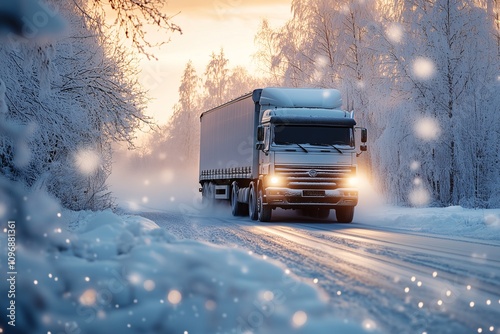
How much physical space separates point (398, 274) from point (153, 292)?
11.9ft

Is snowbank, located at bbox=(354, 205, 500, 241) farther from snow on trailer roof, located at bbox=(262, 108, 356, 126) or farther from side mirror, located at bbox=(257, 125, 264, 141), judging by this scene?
side mirror, located at bbox=(257, 125, 264, 141)

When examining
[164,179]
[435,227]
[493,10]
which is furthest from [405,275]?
[164,179]

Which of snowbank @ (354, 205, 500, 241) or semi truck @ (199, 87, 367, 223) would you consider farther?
semi truck @ (199, 87, 367, 223)

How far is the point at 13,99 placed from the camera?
47.6 ft

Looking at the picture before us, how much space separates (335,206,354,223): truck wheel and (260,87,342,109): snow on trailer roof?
3.04 metres

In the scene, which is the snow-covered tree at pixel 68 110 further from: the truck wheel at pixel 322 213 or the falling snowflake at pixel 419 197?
the falling snowflake at pixel 419 197

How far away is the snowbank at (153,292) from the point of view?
5551 mm

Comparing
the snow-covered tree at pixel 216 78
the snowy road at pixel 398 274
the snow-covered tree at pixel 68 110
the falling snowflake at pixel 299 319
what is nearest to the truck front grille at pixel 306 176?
the snow-covered tree at pixel 68 110

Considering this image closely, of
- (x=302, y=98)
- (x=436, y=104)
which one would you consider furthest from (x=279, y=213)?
(x=436, y=104)

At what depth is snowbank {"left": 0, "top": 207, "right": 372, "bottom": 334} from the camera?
5.55 meters

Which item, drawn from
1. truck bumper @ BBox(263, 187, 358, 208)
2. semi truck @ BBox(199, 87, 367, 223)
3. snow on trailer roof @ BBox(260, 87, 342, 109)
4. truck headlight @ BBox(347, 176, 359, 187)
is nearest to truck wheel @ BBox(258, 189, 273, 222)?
semi truck @ BBox(199, 87, 367, 223)

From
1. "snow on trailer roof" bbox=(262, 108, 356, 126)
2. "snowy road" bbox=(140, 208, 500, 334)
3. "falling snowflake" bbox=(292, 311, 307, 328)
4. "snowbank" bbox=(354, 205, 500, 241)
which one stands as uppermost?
"snow on trailer roof" bbox=(262, 108, 356, 126)

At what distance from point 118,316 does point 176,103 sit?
75.6 meters

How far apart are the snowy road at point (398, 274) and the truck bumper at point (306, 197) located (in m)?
5.22
